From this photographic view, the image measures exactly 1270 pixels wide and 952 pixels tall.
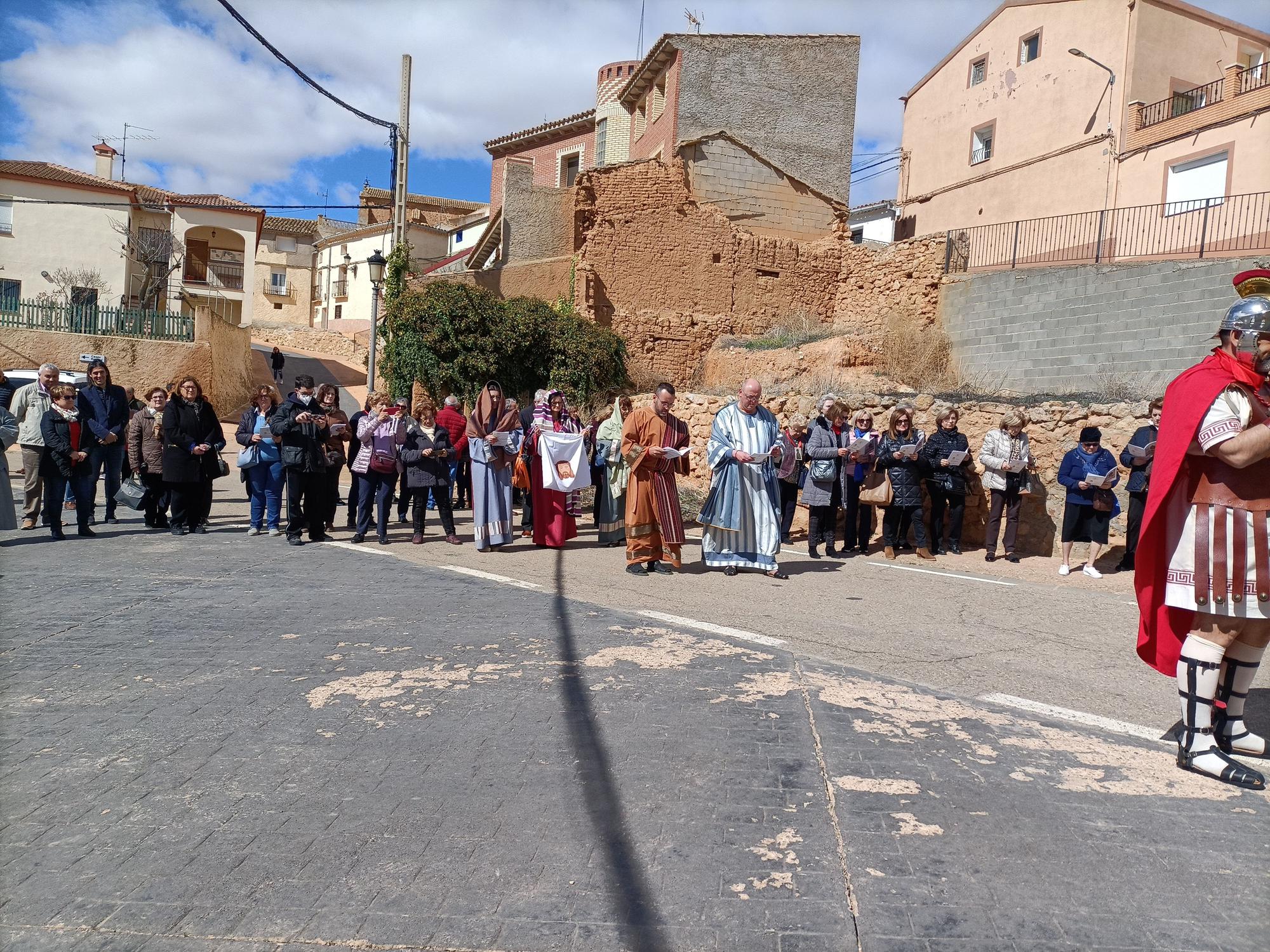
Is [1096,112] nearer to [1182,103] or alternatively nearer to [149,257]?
[1182,103]

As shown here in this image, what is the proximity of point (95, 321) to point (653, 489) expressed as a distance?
74.1ft

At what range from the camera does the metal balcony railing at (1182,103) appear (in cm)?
2694

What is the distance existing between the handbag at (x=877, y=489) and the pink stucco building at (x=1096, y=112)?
1715 centimetres

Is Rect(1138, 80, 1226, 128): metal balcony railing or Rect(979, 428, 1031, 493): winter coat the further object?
Rect(1138, 80, 1226, 128): metal balcony railing

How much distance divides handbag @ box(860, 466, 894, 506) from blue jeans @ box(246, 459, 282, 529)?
7.16 meters

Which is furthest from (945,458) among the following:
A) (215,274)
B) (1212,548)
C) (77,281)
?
(215,274)

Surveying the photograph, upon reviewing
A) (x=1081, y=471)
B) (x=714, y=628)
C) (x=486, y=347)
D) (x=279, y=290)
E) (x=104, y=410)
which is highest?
(x=279, y=290)

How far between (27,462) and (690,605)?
27.4 feet

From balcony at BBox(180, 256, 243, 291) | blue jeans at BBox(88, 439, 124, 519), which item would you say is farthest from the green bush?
balcony at BBox(180, 256, 243, 291)

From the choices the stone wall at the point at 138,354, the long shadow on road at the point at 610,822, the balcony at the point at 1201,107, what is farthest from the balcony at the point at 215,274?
the long shadow on road at the point at 610,822

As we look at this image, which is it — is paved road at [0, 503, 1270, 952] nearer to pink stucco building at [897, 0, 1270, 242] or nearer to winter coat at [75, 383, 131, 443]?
winter coat at [75, 383, 131, 443]

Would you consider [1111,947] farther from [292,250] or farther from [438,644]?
[292,250]

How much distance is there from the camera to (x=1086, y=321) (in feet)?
61.1

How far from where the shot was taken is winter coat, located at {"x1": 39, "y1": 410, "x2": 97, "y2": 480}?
10.3 metres
